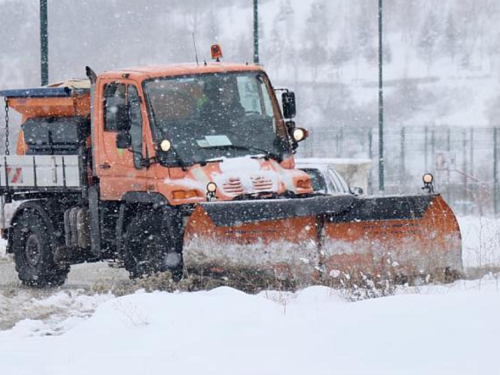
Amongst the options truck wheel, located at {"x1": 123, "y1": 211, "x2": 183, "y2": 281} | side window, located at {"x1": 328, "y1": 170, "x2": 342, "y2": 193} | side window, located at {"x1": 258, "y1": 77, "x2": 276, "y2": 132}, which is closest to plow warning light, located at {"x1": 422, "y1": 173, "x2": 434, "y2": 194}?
side window, located at {"x1": 258, "y1": 77, "x2": 276, "y2": 132}

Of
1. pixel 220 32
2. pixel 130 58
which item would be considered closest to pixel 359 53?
pixel 220 32

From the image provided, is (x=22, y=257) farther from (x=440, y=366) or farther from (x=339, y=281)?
(x=440, y=366)

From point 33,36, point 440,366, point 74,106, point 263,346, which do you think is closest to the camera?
point 440,366

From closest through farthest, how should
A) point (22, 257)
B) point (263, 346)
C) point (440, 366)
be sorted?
point (440, 366) → point (263, 346) → point (22, 257)

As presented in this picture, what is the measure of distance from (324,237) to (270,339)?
14.3ft

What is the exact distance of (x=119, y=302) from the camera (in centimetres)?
1179

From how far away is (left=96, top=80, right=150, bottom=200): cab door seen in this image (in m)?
14.9

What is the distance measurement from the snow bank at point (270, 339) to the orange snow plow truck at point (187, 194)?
2.02m

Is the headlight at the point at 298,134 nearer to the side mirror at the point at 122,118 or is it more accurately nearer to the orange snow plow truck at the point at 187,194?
the orange snow plow truck at the point at 187,194

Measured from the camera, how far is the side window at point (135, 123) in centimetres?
1491

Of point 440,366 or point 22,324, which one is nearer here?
point 440,366

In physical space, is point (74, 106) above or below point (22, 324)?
above

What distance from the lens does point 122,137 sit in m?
14.9

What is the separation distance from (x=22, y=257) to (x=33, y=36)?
127373 mm
